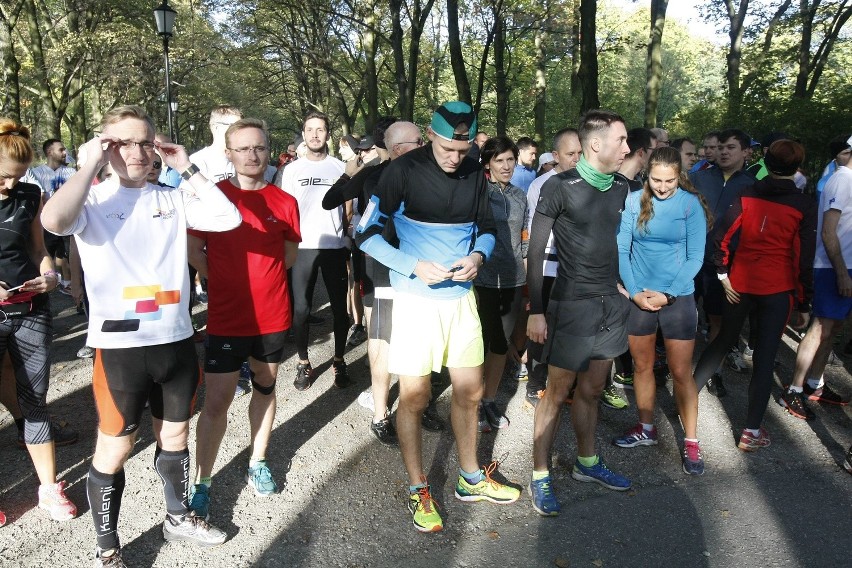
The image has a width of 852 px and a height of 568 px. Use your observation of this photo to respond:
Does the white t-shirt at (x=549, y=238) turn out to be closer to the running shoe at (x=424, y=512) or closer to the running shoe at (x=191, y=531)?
the running shoe at (x=424, y=512)

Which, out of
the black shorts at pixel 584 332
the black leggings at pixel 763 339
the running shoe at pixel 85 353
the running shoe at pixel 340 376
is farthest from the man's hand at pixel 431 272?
the running shoe at pixel 85 353

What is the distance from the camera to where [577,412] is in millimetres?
4086

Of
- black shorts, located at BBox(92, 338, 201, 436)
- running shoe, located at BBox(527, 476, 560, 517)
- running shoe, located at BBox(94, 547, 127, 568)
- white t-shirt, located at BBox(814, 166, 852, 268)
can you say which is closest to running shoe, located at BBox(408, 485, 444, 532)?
running shoe, located at BBox(527, 476, 560, 517)

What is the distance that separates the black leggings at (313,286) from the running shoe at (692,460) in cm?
297

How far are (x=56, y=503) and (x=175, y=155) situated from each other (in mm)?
2086

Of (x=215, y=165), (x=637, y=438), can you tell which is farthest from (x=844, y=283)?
(x=215, y=165)

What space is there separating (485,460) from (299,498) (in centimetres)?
132

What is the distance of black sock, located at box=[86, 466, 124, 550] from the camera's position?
3055mm

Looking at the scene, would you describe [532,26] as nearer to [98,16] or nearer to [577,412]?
[98,16]

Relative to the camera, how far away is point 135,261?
2.97 m

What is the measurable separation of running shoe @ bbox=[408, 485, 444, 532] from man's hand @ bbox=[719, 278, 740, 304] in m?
2.75

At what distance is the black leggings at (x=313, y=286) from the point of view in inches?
227

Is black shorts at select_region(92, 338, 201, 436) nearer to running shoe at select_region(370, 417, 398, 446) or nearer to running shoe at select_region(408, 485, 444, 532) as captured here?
running shoe at select_region(408, 485, 444, 532)

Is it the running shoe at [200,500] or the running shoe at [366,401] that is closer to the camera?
the running shoe at [200,500]
